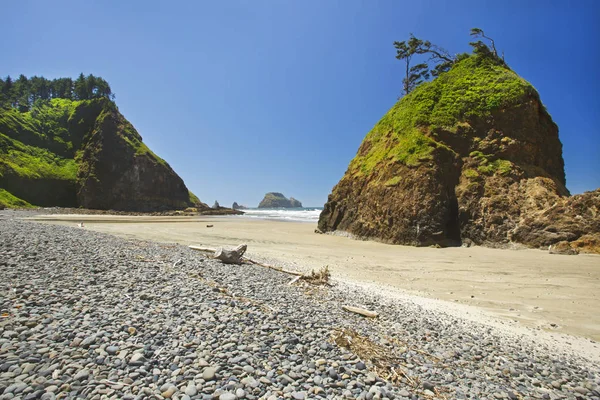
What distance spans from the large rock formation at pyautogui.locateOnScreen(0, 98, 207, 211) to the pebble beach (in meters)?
68.6

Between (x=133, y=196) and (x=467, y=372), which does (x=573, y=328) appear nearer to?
(x=467, y=372)

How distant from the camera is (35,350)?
3.54 metres

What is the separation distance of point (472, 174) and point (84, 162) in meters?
82.1

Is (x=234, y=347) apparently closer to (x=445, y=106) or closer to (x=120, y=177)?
(x=445, y=106)

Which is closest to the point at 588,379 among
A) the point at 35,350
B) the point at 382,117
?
the point at 35,350

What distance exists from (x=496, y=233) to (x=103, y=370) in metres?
18.4

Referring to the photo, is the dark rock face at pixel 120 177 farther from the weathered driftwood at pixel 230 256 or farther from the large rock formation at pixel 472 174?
the weathered driftwood at pixel 230 256

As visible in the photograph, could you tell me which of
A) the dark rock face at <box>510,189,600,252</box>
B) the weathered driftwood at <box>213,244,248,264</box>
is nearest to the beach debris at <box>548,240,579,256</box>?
the dark rock face at <box>510,189,600,252</box>

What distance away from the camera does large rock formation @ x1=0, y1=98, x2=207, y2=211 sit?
59.5 m

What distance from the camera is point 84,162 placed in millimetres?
69438

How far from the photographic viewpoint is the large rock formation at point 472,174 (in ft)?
50.8

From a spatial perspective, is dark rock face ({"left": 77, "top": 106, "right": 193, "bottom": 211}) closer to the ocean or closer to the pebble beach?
the ocean

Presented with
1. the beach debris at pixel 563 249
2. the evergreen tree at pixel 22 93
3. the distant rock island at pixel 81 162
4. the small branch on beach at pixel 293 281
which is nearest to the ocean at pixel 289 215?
the distant rock island at pixel 81 162

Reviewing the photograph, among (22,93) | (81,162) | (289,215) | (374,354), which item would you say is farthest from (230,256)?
(22,93)
